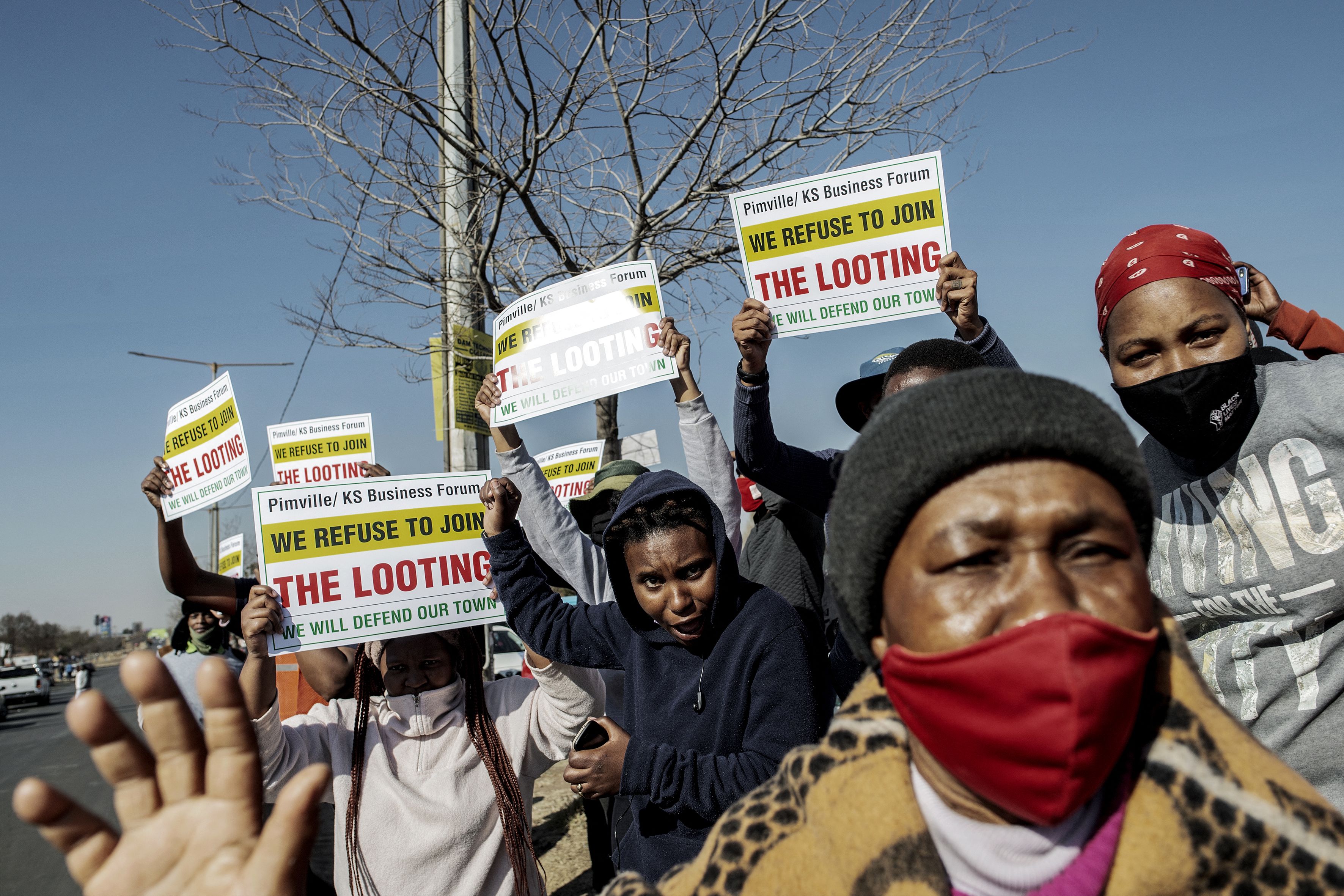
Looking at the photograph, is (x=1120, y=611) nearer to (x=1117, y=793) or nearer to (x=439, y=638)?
(x=1117, y=793)

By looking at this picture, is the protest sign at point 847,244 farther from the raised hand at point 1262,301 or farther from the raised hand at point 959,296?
the raised hand at point 1262,301

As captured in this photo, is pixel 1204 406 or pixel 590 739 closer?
pixel 1204 406

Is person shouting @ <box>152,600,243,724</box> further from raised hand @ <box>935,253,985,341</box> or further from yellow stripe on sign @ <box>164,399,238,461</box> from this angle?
raised hand @ <box>935,253,985,341</box>

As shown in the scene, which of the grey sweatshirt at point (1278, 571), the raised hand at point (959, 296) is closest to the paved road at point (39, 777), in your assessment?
the grey sweatshirt at point (1278, 571)

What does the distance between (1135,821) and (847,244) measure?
282 cm

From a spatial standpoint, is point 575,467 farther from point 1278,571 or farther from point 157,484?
point 1278,571

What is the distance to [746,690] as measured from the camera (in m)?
2.34

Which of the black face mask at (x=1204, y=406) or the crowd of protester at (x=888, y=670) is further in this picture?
the black face mask at (x=1204, y=406)

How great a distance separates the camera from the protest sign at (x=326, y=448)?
17.8 feet

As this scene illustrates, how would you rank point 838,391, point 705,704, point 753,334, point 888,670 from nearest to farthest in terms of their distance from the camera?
point 888,670, point 705,704, point 753,334, point 838,391

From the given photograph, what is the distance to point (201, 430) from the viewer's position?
14.6ft

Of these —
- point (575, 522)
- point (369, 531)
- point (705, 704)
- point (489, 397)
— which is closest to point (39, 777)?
point (369, 531)

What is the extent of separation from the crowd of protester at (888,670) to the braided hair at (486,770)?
1cm

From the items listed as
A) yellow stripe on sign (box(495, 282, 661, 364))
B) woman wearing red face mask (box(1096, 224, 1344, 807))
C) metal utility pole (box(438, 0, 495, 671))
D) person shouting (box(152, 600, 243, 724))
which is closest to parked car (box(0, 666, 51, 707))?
person shouting (box(152, 600, 243, 724))
